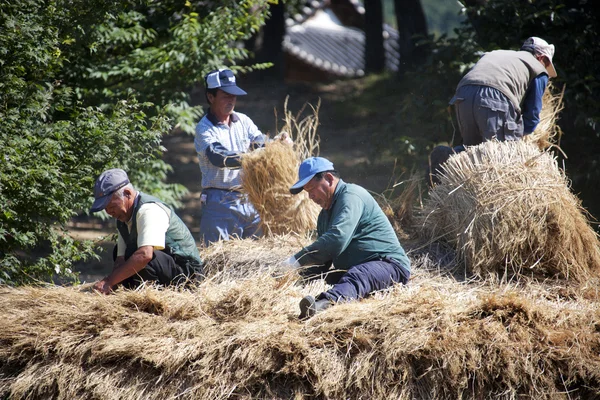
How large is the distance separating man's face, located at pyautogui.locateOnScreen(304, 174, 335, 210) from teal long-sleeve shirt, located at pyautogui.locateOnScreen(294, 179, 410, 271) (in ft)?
0.12

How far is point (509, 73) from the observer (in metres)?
5.29

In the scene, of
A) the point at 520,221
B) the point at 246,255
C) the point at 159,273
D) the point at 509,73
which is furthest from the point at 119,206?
the point at 509,73

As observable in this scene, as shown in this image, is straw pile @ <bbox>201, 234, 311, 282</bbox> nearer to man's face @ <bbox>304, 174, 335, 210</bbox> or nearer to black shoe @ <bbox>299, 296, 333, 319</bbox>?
man's face @ <bbox>304, 174, 335, 210</bbox>

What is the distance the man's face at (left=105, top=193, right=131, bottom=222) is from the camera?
167 inches

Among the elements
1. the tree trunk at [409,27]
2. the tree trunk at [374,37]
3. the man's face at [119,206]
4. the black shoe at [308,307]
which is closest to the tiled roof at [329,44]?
the tree trunk at [374,37]

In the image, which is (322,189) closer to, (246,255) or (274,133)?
(246,255)

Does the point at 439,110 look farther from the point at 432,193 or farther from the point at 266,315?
the point at 266,315

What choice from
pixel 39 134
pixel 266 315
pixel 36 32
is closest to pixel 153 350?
pixel 266 315

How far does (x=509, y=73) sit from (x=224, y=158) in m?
2.22

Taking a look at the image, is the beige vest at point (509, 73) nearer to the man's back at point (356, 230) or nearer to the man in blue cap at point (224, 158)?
the man's back at point (356, 230)

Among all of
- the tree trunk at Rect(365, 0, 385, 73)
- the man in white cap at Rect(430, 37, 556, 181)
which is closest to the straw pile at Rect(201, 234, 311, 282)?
the man in white cap at Rect(430, 37, 556, 181)

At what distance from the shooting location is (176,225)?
4.45 m

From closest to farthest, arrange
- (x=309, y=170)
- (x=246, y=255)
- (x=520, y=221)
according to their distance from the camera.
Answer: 1. (x=309, y=170)
2. (x=520, y=221)
3. (x=246, y=255)

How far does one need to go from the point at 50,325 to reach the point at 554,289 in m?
3.01
